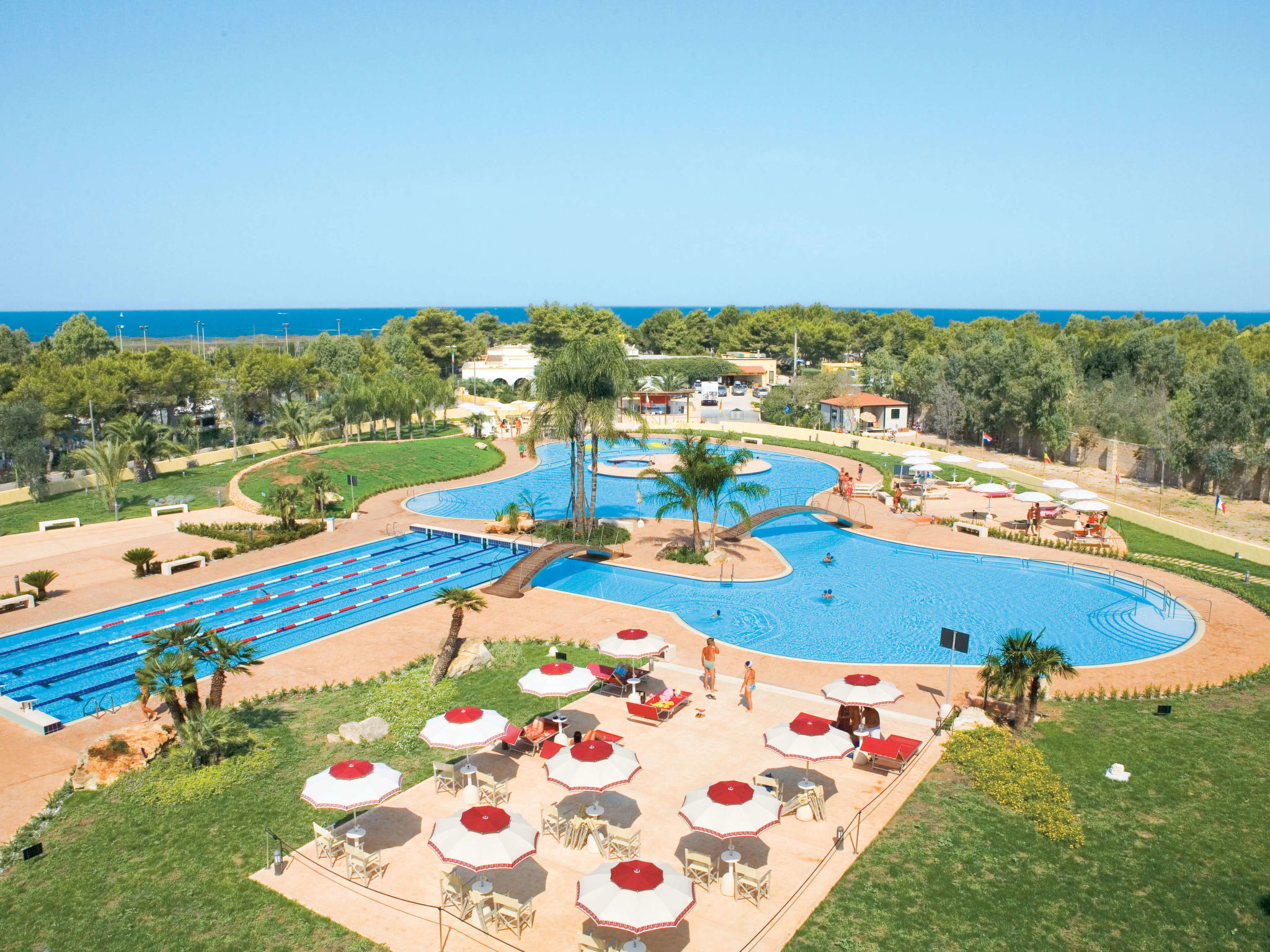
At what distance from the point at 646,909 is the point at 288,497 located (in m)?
26.1

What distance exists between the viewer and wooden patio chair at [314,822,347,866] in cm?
1151

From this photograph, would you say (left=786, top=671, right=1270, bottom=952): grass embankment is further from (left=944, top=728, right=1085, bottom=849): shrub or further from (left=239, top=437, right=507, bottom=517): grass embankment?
(left=239, top=437, right=507, bottom=517): grass embankment

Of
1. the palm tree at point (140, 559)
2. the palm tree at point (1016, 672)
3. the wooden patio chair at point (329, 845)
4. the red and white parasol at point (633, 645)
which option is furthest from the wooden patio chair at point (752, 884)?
the palm tree at point (140, 559)

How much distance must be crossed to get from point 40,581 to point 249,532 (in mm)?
7273

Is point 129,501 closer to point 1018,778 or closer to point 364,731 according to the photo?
point 364,731

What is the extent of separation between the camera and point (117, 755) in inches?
551

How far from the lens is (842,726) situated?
1520 cm

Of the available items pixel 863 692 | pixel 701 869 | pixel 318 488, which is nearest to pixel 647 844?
pixel 701 869

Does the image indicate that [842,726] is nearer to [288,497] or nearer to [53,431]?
[288,497]

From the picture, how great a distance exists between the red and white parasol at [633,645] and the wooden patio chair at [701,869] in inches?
222

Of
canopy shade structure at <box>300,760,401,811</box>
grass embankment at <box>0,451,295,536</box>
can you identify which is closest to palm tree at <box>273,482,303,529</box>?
grass embankment at <box>0,451,295,536</box>

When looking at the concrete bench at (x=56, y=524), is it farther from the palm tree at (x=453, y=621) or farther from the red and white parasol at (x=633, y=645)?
the red and white parasol at (x=633, y=645)

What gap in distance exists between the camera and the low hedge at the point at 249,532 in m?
29.1

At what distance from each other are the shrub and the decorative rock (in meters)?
9.68
